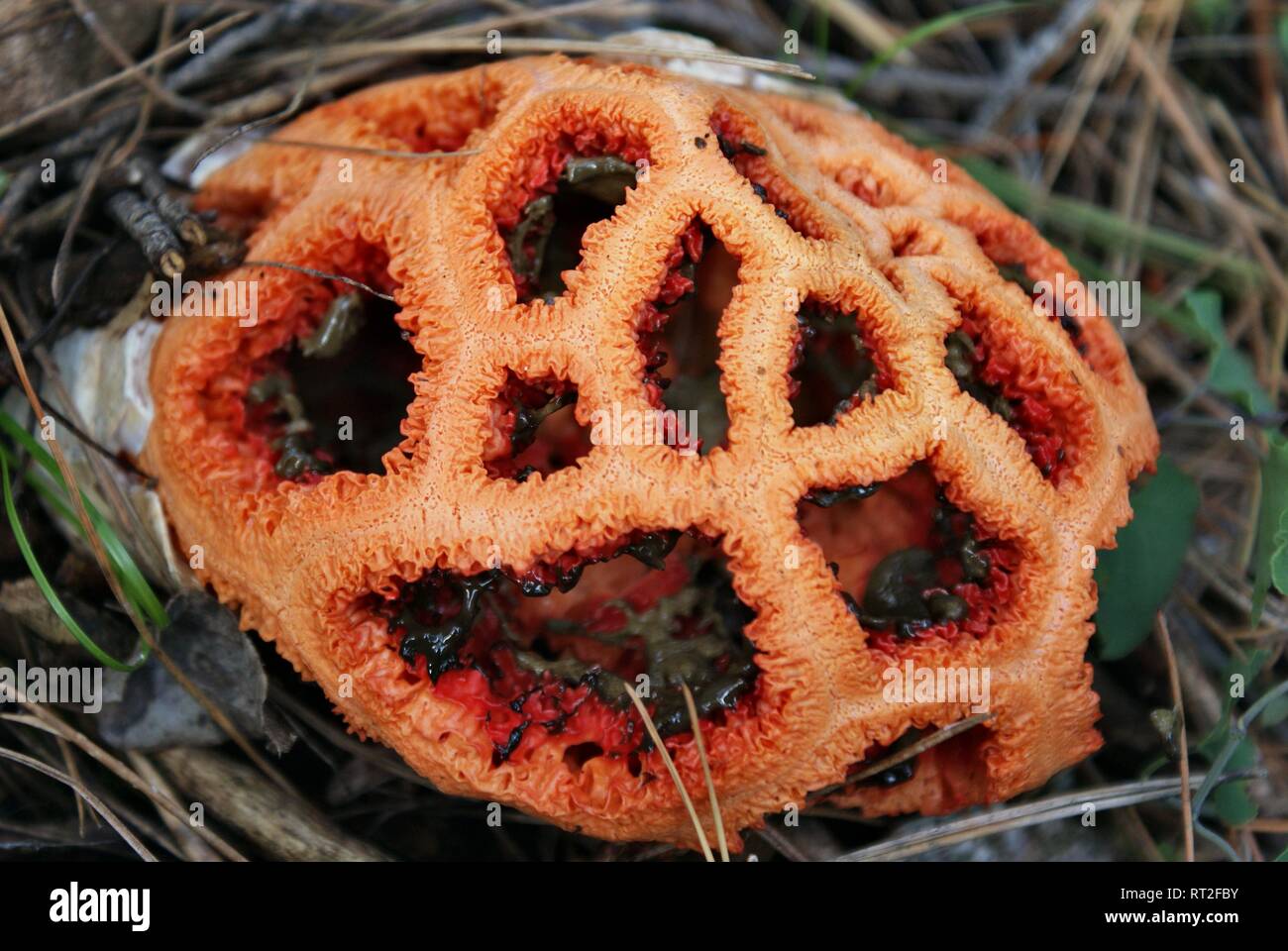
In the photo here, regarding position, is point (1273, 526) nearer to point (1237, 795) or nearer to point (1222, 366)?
point (1222, 366)

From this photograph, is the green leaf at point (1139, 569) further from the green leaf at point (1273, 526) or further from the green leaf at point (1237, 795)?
the green leaf at point (1237, 795)

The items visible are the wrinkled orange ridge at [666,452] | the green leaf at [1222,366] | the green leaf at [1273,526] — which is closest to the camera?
the wrinkled orange ridge at [666,452]

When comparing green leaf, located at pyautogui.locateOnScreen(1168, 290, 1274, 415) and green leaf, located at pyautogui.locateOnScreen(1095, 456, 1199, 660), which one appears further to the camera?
green leaf, located at pyautogui.locateOnScreen(1168, 290, 1274, 415)

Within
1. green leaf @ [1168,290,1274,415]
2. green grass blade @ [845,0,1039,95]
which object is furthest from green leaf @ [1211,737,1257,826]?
green grass blade @ [845,0,1039,95]

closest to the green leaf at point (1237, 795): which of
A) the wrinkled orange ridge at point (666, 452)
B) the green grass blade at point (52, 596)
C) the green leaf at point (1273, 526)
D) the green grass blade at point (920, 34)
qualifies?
the green leaf at point (1273, 526)

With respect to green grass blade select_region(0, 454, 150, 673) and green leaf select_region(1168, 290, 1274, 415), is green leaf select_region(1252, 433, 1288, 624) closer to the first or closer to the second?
green leaf select_region(1168, 290, 1274, 415)

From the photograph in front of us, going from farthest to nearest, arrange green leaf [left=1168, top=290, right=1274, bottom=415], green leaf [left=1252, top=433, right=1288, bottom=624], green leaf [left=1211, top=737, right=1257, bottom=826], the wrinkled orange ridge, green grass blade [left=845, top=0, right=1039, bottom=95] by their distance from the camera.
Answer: green grass blade [left=845, top=0, right=1039, bottom=95], green leaf [left=1168, top=290, right=1274, bottom=415], green leaf [left=1211, top=737, right=1257, bottom=826], green leaf [left=1252, top=433, right=1288, bottom=624], the wrinkled orange ridge
